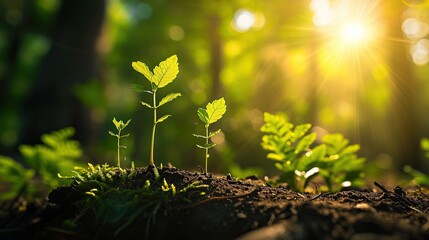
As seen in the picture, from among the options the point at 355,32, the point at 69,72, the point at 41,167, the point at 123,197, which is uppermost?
the point at 355,32

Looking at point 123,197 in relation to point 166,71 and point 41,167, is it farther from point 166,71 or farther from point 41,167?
point 41,167

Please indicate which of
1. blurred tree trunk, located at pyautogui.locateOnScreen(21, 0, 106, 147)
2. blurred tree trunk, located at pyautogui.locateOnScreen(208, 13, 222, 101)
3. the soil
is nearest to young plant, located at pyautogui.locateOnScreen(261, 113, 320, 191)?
the soil

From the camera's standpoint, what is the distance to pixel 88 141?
12555mm

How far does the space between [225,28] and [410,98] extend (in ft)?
19.7

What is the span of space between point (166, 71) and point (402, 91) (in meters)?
12.2

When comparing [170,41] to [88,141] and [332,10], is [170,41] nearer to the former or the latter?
[332,10]

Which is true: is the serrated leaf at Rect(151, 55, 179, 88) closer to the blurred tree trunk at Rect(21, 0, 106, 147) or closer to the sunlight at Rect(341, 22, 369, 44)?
the blurred tree trunk at Rect(21, 0, 106, 147)

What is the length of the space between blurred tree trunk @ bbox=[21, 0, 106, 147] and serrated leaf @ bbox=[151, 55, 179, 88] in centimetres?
1058

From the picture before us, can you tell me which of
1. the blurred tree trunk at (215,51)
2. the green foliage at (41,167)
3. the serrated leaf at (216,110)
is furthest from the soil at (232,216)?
the blurred tree trunk at (215,51)

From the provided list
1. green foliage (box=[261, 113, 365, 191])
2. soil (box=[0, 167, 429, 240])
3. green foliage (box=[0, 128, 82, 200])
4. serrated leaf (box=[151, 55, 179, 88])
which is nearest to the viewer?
soil (box=[0, 167, 429, 240])

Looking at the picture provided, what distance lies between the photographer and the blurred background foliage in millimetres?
12352

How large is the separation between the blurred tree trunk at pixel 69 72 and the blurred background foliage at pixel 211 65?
29 mm

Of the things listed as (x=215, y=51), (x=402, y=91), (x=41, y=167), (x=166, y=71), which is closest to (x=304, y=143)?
(x=166, y=71)

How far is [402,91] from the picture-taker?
13062mm
